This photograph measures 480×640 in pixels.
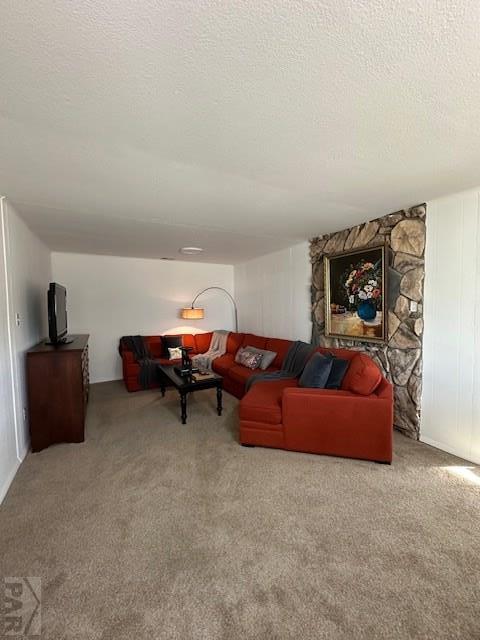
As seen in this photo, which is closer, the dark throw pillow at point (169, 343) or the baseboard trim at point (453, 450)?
the baseboard trim at point (453, 450)

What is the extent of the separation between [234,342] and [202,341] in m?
0.81

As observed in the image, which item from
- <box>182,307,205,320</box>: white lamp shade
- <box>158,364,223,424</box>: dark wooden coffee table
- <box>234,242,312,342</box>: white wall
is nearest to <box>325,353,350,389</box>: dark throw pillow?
<box>234,242,312,342</box>: white wall

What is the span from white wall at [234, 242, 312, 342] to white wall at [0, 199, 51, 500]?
3484 mm

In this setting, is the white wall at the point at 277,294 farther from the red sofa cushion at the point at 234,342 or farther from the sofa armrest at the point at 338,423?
the sofa armrest at the point at 338,423

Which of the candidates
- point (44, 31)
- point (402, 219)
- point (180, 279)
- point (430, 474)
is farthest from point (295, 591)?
point (180, 279)

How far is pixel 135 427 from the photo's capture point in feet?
10.5

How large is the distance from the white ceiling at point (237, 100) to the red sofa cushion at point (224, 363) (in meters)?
2.70

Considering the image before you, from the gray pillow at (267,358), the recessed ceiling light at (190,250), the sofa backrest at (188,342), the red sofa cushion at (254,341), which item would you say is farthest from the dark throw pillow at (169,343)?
the gray pillow at (267,358)

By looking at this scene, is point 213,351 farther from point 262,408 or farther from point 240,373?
point 262,408

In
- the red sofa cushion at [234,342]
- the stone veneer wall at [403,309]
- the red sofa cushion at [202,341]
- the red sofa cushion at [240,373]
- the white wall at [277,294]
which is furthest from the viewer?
the red sofa cushion at [202,341]

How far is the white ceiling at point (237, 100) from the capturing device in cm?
93

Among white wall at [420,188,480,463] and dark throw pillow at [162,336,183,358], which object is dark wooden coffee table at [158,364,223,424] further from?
white wall at [420,188,480,463]

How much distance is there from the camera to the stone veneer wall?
2791mm

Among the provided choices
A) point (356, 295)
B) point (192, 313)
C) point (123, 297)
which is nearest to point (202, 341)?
point (192, 313)
